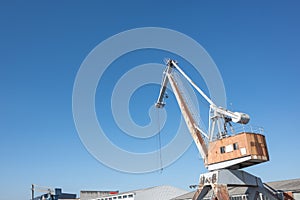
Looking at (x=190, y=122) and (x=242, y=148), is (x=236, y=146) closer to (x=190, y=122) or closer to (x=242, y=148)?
(x=242, y=148)

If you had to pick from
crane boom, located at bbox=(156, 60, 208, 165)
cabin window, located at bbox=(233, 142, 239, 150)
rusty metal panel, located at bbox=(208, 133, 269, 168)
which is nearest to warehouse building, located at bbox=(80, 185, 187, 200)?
crane boom, located at bbox=(156, 60, 208, 165)

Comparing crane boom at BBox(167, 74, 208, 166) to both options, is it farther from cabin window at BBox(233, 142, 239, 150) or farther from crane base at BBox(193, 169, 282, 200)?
cabin window at BBox(233, 142, 239, 150)

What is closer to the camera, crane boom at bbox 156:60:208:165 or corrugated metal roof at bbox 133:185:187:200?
crane boom at bbox 156:60:208:165

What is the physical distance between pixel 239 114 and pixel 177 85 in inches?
479

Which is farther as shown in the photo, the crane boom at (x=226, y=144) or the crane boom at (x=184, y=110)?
the crane boom at (x=184, y=110)

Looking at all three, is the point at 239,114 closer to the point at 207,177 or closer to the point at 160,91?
the point at 207,177

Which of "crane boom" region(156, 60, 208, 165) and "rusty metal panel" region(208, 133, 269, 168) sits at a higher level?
"crane boom" region(156, 60, 208, 165)

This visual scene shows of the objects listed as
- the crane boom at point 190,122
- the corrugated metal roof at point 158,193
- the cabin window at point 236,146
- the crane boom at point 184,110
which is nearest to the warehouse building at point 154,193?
the corrugated metal roof at point 158,193

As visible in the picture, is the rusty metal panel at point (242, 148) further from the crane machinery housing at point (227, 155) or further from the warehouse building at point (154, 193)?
the warehouse building at point (154, 193)

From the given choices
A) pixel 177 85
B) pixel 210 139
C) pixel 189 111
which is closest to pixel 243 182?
pixel 210 139

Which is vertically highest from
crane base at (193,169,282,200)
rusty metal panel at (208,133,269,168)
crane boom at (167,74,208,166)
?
crane boom at (167,74,208,166)

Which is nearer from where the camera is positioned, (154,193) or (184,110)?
(184,110)

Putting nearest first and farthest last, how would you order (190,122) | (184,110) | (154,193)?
(190,122), (184,110), (154,193)

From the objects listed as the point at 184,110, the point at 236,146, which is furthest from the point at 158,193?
the point at 236,146
